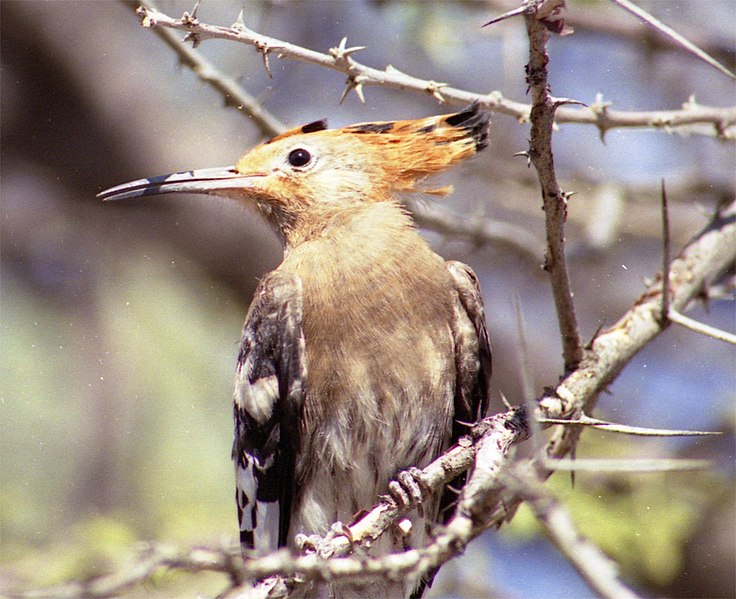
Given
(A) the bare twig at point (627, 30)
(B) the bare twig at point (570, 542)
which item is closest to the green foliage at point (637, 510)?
(A) the bare twig at point (627, 30)

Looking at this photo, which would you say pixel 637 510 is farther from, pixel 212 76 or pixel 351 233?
pixel 212 76

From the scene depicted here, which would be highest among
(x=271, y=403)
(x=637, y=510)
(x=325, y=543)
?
(x=271, y=403)

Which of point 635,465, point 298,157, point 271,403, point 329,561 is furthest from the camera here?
point 298,157

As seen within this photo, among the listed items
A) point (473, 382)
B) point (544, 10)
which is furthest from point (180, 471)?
point (544, 10)

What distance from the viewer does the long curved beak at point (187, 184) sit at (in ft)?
12.1

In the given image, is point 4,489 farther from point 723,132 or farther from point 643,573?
point 723,132

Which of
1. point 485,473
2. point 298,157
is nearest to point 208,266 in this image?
point 298,157

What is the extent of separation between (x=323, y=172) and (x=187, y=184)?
520 mm

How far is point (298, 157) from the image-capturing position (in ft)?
12.7

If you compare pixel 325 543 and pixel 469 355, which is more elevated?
pixel 469 355

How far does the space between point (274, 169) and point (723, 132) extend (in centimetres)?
165

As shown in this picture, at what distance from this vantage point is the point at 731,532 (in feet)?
15.5

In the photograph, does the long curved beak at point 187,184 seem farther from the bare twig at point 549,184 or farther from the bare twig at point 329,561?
the bare twig at point 329,561

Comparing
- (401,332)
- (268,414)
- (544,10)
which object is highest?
(544,10)
